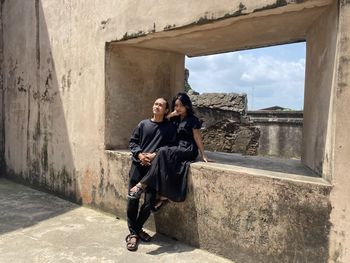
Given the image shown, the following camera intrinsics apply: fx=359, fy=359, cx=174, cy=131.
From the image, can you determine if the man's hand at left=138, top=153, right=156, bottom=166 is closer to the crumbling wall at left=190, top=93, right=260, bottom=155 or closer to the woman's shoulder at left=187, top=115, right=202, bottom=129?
the woman's shoulder at left=187, top=115, right=202, bottom=129

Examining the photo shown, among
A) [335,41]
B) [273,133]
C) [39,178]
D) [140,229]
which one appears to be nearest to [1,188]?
[39,178]

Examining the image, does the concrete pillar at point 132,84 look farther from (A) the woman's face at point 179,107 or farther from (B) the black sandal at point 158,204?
(B) the black sandal at point 158,204

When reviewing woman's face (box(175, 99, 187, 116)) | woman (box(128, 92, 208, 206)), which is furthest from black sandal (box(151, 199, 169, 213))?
woman's face (box(175, 99, 187, 116))

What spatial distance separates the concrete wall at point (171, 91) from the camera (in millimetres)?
2752

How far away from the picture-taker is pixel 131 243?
11.9 ft

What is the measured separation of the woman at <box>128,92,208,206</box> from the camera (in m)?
3.52

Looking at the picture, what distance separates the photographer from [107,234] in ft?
13.2

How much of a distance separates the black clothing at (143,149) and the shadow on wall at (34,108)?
1563 millimetres

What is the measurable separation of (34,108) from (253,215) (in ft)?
14.4

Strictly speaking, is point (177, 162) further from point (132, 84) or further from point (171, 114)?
point (132, 84)

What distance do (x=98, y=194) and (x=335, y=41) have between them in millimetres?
3410

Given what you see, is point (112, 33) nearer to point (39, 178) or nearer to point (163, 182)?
point (163, 182)

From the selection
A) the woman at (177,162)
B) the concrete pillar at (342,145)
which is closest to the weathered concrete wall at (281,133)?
the woman at (177,162)

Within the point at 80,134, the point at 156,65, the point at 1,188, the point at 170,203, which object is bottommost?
the point at 1,188
